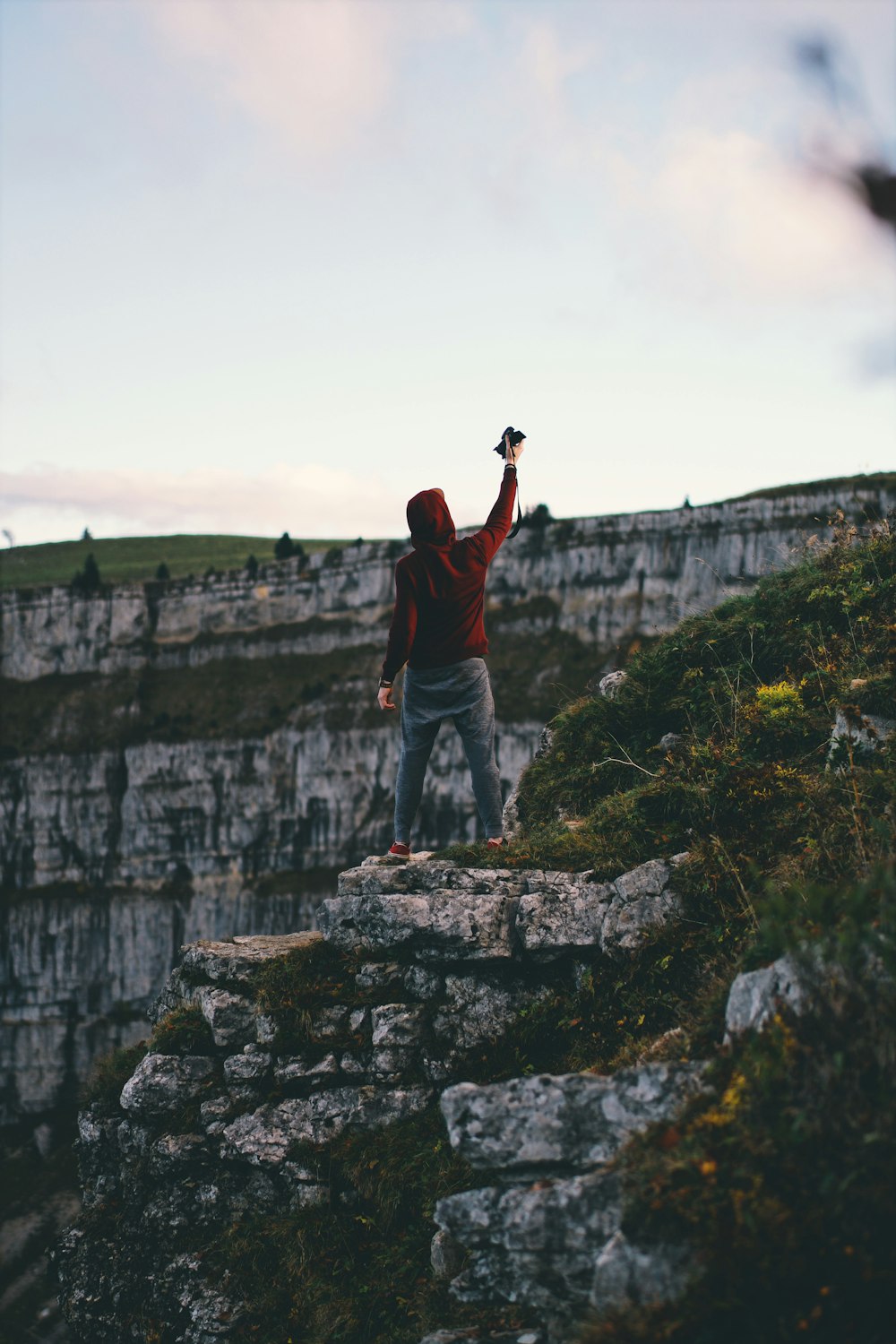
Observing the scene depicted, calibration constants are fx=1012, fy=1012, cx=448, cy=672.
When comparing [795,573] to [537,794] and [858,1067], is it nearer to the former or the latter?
[537,794]

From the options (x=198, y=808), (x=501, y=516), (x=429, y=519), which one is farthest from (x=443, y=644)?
(x=198, y=808)

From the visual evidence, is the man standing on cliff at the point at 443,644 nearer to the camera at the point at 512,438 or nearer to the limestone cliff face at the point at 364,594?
the camera at the point at 512,438

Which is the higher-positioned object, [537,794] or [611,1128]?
[537,794]

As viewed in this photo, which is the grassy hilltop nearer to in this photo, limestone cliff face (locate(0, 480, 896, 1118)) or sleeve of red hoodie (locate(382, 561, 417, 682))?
sleeve of red hoodie (locate(382, 561, 417, 682))

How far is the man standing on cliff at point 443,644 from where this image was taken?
33.1 ft

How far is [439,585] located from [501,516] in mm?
1041

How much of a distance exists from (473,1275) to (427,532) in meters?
6.38

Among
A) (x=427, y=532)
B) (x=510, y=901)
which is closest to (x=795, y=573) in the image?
(x=427, y=532)

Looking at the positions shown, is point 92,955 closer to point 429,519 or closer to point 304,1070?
point 304,1070

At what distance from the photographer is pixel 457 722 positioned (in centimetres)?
1048

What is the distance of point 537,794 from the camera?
12.2 m

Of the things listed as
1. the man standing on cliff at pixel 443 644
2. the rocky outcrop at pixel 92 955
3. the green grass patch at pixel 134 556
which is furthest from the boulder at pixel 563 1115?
the green grass patch at pixel 134 556

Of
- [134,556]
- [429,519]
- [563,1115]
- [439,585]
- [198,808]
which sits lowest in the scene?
[198,808]

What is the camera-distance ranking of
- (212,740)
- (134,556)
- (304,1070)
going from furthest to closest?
(134,556) < (212,740) < (304,1070)
